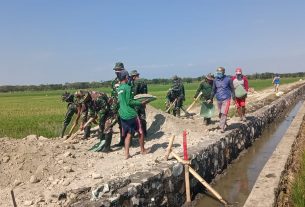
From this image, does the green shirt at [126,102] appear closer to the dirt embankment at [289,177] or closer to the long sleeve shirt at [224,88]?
the dirt embankment at [289,177]

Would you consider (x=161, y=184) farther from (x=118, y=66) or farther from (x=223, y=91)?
(x=223, y=91)

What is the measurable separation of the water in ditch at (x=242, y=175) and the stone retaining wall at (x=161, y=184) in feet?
0.71

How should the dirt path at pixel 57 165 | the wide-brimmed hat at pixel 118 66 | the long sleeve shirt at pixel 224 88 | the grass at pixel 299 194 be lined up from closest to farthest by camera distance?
the grass at pixel 299 194 → the dirt path at pixel 57 165 → the wide-brimmed hat at pixel 118 66 → the long sleeve shirt at pixel 224 88

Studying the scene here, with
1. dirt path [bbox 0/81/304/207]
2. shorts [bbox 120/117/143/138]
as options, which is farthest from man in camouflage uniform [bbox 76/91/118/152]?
shorts [bbox 120/117/143/138]

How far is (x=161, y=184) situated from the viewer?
5.55m

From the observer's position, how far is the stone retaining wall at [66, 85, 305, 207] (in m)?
4.60

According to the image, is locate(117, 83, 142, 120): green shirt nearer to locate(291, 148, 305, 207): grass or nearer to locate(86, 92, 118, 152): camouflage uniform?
locate(86, 92, 118, 152): camouflage uniform

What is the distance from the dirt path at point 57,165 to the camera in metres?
5.89

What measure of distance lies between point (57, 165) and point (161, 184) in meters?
2.43

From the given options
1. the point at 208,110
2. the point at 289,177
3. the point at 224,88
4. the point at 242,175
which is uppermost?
the point at 224,88

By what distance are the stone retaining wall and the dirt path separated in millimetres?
372

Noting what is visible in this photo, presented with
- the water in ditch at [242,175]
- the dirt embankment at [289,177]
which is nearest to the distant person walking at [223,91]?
the water in ditch at [242,175]

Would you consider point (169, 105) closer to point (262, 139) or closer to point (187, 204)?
point (262, 139)

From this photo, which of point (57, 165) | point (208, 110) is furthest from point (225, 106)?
point (57, 165)
